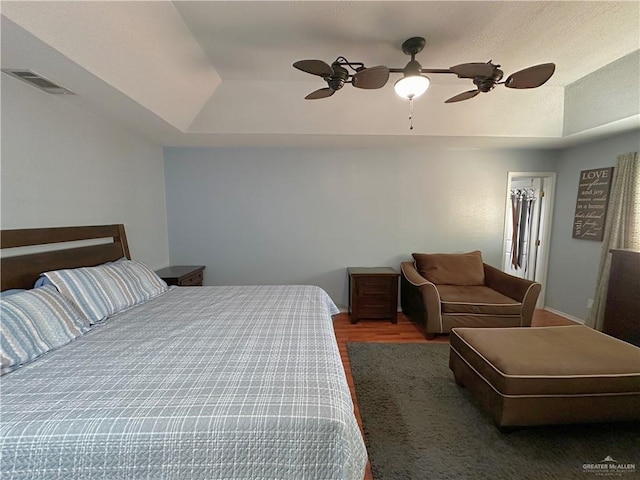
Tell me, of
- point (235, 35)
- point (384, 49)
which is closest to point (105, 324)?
point (235, 35)

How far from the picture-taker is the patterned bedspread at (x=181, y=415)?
887 millimetres

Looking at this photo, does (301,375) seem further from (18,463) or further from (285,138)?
(285,138)

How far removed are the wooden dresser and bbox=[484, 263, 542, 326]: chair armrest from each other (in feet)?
1.99

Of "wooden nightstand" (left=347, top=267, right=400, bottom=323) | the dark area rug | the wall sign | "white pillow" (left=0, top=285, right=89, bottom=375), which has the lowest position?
the dark area rug

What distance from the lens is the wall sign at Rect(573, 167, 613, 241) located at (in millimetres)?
3158

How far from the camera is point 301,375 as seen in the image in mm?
1150

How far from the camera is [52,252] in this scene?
77.5 inches

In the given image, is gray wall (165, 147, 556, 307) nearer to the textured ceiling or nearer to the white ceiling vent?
the textured ceiling

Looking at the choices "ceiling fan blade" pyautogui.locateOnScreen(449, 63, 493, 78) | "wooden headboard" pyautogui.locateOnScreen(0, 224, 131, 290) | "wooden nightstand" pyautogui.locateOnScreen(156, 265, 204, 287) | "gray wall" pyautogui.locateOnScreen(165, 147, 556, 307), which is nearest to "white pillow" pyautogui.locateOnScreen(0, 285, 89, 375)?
"wooden headboard" pyautogui.locateOnScreen(0, 224, 131, 290)

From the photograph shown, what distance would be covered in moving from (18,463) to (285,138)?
3082 millimetres

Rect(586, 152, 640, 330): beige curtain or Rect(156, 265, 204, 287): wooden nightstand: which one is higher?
Rect(586, 152, 640, 330): beige curtain

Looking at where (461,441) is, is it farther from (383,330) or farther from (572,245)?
(572,245)

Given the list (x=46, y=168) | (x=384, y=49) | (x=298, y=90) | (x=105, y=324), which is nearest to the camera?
(x=105, y=324)

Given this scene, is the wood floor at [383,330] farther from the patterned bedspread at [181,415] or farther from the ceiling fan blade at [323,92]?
the ceiling fan blade at [323,92]
